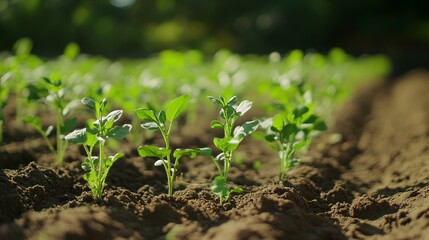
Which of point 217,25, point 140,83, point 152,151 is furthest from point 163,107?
point 217,25

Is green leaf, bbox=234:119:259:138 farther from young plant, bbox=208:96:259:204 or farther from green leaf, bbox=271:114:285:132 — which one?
green leaf, bbox=271:114:285:132

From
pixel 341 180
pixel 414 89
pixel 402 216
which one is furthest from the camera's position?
pixel 414 89

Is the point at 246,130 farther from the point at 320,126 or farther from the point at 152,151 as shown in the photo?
the point at 320,126

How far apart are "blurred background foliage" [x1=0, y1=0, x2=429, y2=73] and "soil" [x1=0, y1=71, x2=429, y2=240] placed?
43.5ft

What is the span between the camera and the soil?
2248mm

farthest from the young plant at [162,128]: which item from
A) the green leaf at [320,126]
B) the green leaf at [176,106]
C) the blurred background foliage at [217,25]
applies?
the blurred background foliage at [217,25]

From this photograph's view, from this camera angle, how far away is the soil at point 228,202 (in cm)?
225

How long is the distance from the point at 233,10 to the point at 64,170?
20.6 metres

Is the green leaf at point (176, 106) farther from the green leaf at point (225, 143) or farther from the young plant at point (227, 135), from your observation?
the green leaf at point (225, 143)

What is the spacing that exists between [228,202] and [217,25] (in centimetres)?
2144

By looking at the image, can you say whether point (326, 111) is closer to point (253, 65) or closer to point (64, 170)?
point (64, 170)

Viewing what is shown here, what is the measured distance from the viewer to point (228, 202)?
8.93ft

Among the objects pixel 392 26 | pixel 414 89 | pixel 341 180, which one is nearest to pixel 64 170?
pixel 341 180

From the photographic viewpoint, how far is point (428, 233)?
2.21 meters
